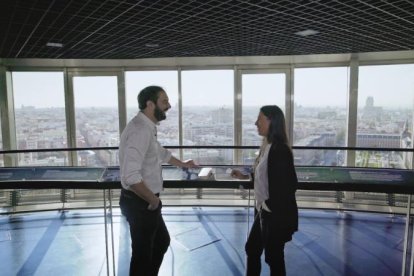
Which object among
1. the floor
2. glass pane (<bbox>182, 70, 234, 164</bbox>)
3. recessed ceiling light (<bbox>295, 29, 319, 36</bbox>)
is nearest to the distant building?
the floor

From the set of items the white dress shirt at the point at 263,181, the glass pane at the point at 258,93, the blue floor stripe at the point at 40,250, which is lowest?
the blue floor stripe at the point at 40,250

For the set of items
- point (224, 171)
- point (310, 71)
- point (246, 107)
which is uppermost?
point (310, 71)

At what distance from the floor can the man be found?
80 cm

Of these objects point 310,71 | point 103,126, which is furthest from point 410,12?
point 103,126

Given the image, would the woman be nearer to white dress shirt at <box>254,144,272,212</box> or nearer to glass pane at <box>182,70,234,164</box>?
white dress shirt at <box>254,144,272,212</box>

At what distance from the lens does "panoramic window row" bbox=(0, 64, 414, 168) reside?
623cm

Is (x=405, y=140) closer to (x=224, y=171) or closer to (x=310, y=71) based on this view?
(x=310, y=71)

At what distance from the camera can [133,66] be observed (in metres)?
6.59

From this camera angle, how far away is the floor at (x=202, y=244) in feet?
10.8

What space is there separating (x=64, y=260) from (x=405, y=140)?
19.9 ft

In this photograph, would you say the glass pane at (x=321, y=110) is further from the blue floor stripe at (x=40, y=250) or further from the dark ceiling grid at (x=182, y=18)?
the blue floor stripe at (x=40, y=250)

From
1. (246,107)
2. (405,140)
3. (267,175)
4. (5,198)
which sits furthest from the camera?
(246,107)

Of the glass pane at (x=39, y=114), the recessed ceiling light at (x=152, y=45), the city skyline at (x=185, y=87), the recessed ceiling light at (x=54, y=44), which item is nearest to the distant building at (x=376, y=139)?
the city skyline at (x=185, y=87)

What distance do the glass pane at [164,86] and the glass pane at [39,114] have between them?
4.61ft
